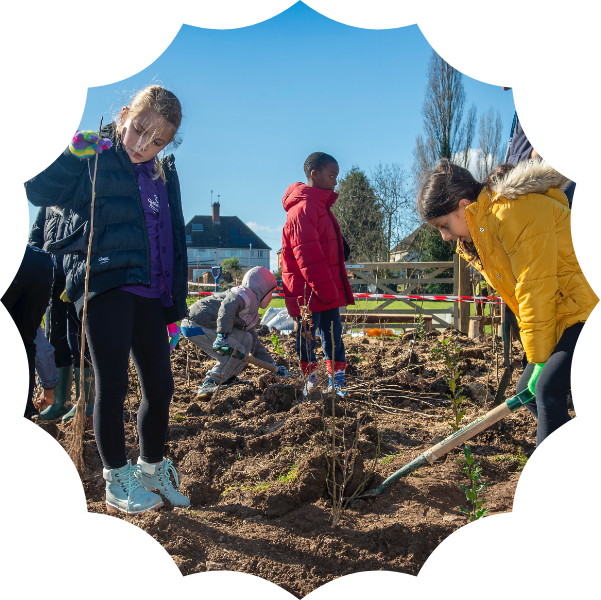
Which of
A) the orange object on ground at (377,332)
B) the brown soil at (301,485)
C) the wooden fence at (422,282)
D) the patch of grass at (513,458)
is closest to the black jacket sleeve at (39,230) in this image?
the brown soil at (301,485)

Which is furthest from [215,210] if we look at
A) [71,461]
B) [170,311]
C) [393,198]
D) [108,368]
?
[393,198]

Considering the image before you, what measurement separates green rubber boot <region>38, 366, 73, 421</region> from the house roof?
1.00m

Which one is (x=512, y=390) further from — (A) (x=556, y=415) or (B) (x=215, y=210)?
(B) (x=215, y=210)

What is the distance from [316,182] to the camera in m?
3.86

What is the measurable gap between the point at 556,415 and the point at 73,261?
2004 mm

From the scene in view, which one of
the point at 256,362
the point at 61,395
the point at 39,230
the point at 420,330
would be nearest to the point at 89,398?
the point at 61,395

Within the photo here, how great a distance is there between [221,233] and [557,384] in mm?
1627

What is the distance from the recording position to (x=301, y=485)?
7.66 ft

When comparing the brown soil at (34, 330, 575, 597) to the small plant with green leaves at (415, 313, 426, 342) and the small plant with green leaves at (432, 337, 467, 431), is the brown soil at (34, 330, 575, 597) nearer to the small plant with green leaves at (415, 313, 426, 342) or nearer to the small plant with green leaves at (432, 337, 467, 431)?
the small plant with green leaves at (432, 337, 467, 431)

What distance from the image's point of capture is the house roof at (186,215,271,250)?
241 cm

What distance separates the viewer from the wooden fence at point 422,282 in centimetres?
805

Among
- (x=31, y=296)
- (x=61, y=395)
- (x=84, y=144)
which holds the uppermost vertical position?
(x=84, y=144)

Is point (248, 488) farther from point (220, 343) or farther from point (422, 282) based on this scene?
point (422, 282)

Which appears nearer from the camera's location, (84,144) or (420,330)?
(84,144)
